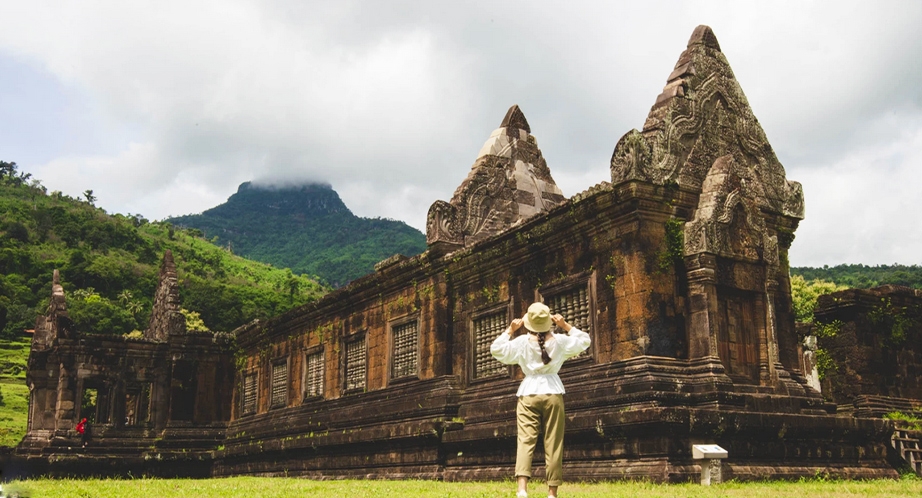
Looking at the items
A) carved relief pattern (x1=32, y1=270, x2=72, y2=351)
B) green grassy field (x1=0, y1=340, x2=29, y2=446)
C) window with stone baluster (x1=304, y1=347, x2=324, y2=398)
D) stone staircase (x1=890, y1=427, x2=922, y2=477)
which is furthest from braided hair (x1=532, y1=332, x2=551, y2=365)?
green grassy field (x1=0, y1=340, x2=29, y2=446)

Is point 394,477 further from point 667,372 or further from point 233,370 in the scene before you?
point 233,370

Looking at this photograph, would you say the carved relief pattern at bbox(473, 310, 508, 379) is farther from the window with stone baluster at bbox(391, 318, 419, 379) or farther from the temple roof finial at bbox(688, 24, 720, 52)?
the temple roof finial at bbox(688, 24, 720, 52)

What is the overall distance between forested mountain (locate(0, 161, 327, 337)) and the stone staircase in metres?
44.3

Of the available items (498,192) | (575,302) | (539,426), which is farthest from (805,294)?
(539,426)

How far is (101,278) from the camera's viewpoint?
2938 inches

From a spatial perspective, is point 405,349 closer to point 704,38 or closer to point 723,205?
point 723,205

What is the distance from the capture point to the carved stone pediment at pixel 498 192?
63.2ft

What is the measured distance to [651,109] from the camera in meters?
15.5

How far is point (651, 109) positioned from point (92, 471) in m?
20.3

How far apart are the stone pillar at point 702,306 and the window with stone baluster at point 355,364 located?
31.4ft

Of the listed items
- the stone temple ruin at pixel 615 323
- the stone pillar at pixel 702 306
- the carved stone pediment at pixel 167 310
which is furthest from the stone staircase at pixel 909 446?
the carved stone pediment at pixel 167 310

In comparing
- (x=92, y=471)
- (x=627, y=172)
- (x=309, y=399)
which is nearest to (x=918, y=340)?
(x=627, y=172)

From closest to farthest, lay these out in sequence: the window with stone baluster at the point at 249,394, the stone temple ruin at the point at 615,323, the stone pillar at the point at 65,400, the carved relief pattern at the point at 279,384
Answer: the stone temple ruin at the point at 615,323
the carved relief pattern at the point at 279,384
the window with stone baluster at the point at 249,394
the stone pillar at the point at 65,400

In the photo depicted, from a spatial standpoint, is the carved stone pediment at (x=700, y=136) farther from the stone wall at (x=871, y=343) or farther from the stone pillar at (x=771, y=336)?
the stone wall at (x=871, y=343)
